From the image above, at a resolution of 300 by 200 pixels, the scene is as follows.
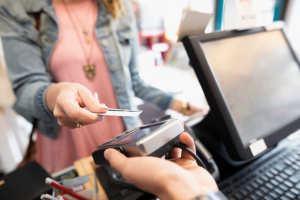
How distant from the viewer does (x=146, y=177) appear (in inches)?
9.2

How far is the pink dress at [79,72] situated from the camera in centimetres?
53

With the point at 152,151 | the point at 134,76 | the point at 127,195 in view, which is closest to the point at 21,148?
the point at 134,76

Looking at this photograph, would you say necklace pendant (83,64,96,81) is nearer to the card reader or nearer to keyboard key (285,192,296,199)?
the card reader

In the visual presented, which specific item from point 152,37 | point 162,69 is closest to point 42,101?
point 162,69

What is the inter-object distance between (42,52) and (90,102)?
406 millimetres

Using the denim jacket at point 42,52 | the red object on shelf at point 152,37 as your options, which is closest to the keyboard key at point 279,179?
the denim jacket at point 42,52

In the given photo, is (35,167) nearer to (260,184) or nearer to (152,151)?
(152,151)

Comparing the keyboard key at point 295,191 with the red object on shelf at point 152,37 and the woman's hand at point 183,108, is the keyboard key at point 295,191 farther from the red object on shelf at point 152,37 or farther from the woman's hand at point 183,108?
the red object on shelf at point 152,37

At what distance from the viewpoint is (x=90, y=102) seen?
30 cm

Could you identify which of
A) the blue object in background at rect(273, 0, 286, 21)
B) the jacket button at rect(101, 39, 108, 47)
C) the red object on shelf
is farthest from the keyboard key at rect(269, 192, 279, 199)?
the red object on shelf

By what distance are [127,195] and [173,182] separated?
9.1 inches

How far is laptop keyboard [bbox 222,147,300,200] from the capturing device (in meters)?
0.41

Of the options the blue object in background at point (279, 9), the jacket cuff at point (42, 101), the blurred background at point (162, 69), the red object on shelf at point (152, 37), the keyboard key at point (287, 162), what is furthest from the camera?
the red object on shelf at point (152, 37)

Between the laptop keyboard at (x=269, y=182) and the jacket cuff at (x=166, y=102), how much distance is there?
0.94ft
